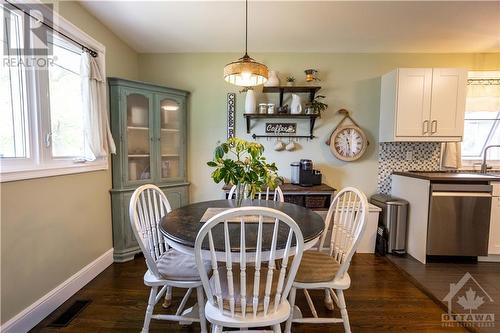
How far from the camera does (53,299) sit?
72.9 inches

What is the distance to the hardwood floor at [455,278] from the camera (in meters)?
1.95

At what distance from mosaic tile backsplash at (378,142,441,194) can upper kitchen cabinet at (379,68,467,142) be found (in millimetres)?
316

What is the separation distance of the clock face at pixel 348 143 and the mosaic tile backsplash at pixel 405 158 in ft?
0.96

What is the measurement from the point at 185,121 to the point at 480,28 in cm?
325

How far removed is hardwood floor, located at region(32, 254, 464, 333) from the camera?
171cm

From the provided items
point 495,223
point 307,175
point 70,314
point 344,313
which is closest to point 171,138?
point 307,175

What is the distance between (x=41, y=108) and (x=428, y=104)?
3.62m

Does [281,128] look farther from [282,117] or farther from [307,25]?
[307,25]

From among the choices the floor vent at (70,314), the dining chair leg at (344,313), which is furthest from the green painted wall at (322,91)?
the dining chair leg at (344,313)

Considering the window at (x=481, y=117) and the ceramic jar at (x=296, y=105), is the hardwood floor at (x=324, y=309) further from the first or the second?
the window at (x=481, y=117)

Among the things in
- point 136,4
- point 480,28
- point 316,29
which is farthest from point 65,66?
point 480,28

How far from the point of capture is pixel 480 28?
2.53 metres

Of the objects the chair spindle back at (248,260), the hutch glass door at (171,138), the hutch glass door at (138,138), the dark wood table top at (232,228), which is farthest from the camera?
the hutch glass door at (171,138)

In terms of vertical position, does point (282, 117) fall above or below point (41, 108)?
above
